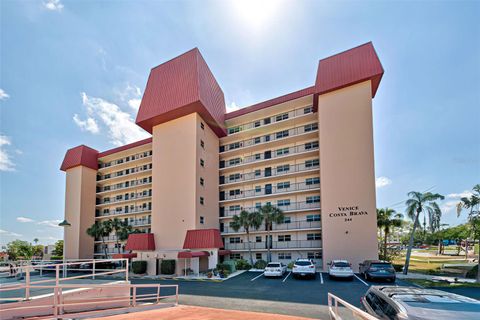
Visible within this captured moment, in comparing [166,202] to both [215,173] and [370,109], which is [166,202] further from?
[370,109]

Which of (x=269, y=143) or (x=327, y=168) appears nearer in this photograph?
(x=327, y=168)

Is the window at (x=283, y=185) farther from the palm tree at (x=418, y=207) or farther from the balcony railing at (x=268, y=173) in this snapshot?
the palm tree at (x=418, y=207)

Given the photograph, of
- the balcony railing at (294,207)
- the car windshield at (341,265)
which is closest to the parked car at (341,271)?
the car windshield at (341,265)

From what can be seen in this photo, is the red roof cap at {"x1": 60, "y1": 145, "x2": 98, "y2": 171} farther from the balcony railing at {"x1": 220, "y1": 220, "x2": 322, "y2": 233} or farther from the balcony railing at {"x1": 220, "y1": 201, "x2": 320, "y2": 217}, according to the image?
the balcony railing at {"x1": 220, "y1": 220, "x2": 322, "y2": 233}

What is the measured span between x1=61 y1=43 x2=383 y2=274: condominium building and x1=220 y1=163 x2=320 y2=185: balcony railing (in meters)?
0.15

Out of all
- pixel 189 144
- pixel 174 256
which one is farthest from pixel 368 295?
pixel 189 144

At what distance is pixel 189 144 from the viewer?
3306 centimetres

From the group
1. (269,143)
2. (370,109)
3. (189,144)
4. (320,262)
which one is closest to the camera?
(370,109)

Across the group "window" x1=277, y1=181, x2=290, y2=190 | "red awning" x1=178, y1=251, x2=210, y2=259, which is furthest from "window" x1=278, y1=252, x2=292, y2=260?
"red awning" x1=178, y1=251, x2=210, y2=259

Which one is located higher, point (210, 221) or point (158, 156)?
point (158, 156)

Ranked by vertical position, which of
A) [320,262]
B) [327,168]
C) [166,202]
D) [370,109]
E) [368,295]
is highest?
[370,109]

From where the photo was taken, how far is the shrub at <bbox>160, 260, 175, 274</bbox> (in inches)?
1121

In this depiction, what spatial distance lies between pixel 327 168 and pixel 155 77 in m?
24.9

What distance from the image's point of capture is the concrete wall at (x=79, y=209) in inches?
1732
